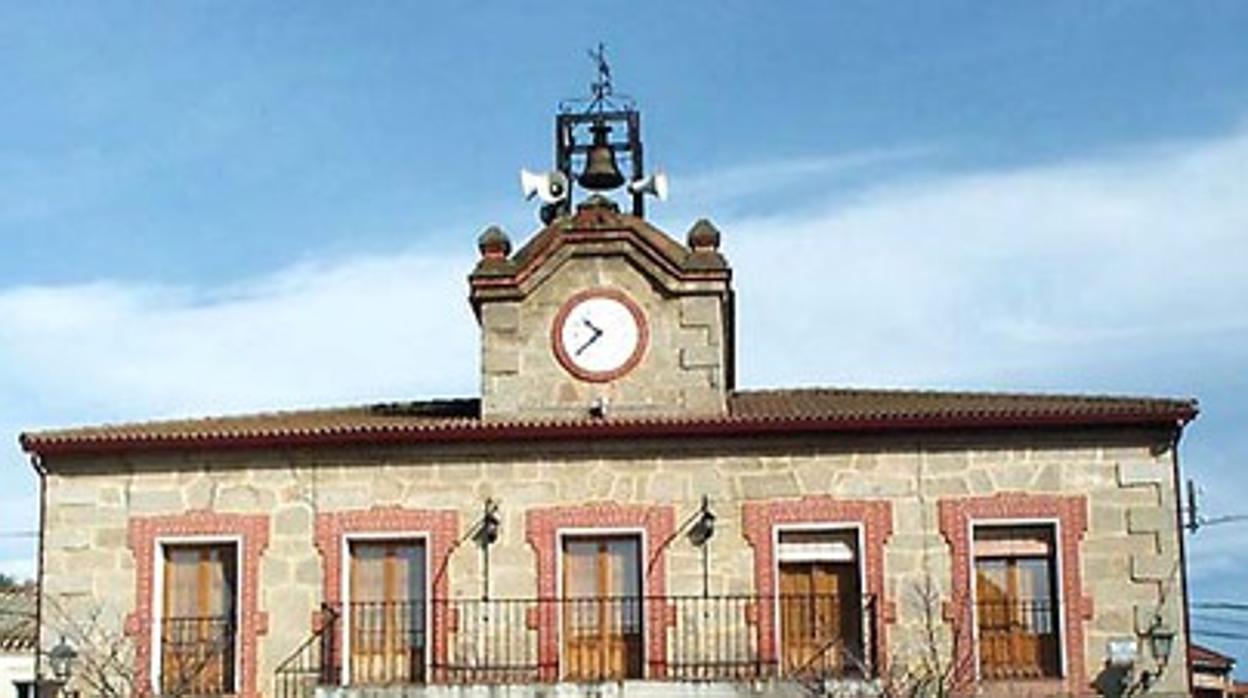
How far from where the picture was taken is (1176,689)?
69.9ft

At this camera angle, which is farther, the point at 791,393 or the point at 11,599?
the point at 11,599

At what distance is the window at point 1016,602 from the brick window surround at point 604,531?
3.29 m

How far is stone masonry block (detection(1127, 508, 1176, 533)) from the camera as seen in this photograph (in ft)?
71.3

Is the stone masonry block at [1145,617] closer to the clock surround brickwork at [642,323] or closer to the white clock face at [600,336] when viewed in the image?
the clock surround brickwork at [642,323]

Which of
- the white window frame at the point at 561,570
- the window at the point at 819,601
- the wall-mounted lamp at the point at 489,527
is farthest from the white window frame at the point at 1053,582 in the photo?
the wall-mounted lamp at the point at 489,527

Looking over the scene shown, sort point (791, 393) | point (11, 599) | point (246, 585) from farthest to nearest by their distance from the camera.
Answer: point (11, 599) < point (791, 393) < point (246, 585)

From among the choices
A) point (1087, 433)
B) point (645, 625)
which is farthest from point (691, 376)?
point (1087, 433)

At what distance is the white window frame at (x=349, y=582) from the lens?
22062mm

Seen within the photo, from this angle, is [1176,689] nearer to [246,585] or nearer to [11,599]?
[246,585]

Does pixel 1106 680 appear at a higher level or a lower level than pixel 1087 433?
lower

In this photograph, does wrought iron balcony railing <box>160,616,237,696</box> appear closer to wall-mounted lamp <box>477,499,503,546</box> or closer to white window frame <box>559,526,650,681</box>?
wall-mounted lamp <box>477,499,503,546</box>

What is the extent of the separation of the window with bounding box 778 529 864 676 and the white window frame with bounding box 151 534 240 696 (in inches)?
226

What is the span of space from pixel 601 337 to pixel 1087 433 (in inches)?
210

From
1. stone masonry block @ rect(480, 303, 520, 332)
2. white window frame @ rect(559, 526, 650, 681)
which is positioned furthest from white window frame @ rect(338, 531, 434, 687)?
stone masonry block @ rect(480, 303, 520, 332)
